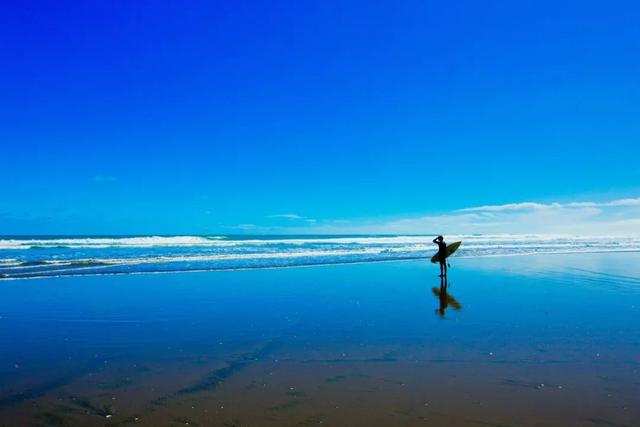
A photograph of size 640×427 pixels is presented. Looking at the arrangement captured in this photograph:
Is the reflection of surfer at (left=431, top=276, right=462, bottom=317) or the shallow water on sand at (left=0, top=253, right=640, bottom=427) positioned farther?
the reflection of surfer at (left=431, top=276, right=462, bottom=317)

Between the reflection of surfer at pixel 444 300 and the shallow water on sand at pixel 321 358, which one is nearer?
the shallow water on sand at pixel 321 358

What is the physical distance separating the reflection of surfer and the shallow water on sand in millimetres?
117

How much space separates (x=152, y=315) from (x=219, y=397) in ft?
18.9

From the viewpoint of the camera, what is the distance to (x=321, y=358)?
23.1 feet

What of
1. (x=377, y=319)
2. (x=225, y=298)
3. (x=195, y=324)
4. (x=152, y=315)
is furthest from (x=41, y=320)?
(x=377, y=319)

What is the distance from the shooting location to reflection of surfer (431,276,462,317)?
36.4 ft

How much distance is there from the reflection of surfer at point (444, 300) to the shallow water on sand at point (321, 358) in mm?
117

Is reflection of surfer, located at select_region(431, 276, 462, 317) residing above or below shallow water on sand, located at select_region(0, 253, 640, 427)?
above

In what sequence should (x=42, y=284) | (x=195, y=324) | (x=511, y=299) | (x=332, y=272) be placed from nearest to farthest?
(x=195, y=324)
(x=511, y=299)
(x=42, y=284)
(x=332, y=272)

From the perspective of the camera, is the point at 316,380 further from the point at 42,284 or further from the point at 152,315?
the point at 42,284

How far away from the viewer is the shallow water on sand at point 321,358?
506 cm

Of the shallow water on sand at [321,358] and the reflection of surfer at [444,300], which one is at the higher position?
the reflection of surfer at [444,300]

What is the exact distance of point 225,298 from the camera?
12992mm

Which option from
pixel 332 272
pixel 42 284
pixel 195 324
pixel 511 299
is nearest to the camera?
pixel 195 324
